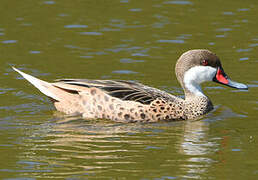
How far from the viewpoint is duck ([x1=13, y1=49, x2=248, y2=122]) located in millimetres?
11992

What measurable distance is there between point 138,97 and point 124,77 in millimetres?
2215

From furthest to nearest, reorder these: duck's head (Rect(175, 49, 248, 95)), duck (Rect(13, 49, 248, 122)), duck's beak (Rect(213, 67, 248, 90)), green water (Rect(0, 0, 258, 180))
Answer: duck's beak (Rect(213, 67, 248, 90))
duck's head (Rect(175, 49, 248, 95))
duck (Rect(13, 49, 248, 122))
green water (Rect(0, 0, 258, 180))

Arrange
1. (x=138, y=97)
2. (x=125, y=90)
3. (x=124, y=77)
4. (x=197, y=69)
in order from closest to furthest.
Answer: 1. (x=138, y=97)
2. (x=125, y=90)
3. (x=197, y=69)
4. (x=124, y=77)

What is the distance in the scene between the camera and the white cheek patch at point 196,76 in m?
12.5

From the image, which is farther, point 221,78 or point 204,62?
point 221,78

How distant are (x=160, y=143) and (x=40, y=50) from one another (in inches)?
236

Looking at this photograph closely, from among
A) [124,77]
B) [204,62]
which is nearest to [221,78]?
[204,62]

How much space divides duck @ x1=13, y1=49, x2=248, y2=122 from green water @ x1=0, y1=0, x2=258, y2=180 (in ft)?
0.73

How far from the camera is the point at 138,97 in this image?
1206cm

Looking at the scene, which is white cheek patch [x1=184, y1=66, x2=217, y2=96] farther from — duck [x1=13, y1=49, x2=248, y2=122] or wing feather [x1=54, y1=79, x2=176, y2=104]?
wing feather [x1=54, y1=79, x2=176, y2=104]

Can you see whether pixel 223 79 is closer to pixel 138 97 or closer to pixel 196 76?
pixel 196 76

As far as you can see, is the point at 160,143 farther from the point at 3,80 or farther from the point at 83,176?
the point at 3,80

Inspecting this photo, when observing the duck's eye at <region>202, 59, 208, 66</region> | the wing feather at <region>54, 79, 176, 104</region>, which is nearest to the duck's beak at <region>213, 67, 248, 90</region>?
the duck's eye at <region>202, 59, 208, 66</region>

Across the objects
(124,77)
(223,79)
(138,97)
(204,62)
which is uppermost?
(204,62)
